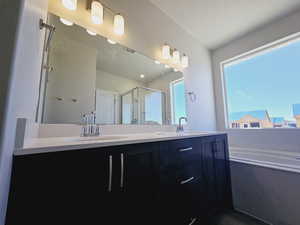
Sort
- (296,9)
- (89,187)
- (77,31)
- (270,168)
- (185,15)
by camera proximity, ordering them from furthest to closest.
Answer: (185,15) → (296,9) → (270,168) → (77,31) → (89,187)

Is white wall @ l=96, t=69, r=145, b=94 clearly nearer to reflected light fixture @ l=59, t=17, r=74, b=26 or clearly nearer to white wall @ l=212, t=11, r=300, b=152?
reflected light fixture @ l=59, t=17, r=74, b=26

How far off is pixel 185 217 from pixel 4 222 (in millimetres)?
1024

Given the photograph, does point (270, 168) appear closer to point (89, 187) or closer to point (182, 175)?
point (182, 175)

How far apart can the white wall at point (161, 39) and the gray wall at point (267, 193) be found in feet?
2.87

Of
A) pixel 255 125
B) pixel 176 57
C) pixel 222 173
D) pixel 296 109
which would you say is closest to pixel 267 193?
pixel 222 173

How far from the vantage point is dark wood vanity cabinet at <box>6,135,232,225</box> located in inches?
20.4

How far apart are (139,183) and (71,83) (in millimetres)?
998

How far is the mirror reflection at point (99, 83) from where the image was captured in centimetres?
112

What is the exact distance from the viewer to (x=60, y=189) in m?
0.57

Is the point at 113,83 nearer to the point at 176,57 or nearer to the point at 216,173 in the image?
the point at 176,57

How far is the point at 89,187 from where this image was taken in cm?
63

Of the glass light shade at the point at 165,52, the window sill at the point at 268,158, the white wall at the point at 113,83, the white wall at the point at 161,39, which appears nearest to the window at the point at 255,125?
the window sill at the point at 268,158

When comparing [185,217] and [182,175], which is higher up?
[182,175]

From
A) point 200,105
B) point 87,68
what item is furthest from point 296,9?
point 87,68
